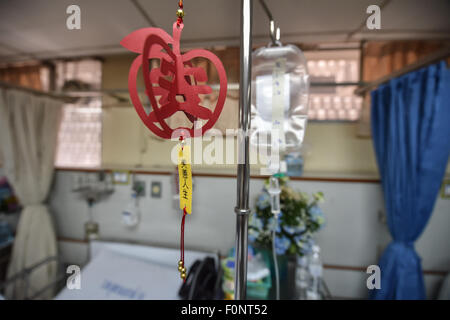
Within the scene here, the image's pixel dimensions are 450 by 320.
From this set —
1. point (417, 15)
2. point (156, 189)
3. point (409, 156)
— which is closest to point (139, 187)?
point (156, 189)

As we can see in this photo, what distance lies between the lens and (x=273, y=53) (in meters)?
0.57

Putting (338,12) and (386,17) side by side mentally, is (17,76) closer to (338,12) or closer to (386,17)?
(338,12)

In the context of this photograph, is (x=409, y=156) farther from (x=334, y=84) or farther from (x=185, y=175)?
(x=185, y=175)

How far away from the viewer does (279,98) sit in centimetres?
54

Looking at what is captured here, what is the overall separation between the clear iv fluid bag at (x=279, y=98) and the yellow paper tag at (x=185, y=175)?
0.80ft

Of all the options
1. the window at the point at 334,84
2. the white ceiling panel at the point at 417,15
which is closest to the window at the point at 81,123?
the window at the point at 334,84

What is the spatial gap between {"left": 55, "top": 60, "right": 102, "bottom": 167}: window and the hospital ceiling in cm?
48

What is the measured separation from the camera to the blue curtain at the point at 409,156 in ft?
2.69

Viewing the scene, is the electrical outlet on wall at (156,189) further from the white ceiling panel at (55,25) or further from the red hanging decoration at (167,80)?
the red hanging decoration at (167,80)

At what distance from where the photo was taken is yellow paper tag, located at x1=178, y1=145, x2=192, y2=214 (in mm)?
322

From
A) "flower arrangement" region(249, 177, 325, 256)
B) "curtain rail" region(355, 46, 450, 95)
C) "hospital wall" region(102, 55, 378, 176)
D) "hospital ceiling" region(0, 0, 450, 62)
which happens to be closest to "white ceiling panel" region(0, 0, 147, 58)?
"hospital ceiling" region(0, 0, 450, 62)

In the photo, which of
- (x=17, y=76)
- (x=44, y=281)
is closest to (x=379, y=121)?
(x=44, y=281)

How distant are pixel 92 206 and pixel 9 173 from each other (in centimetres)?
55

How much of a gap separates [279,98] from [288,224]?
0.62m
